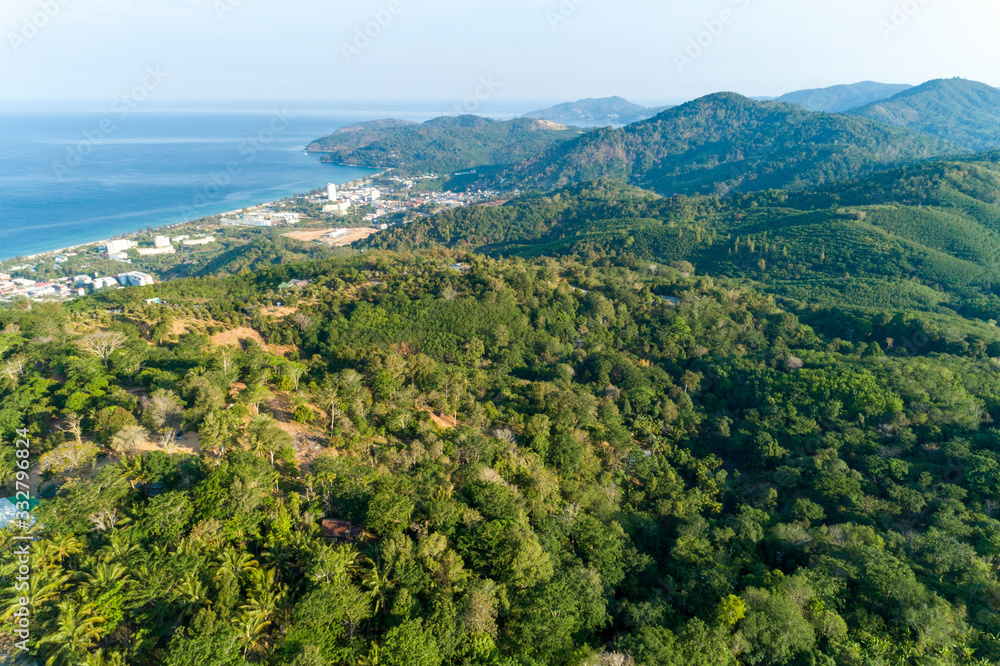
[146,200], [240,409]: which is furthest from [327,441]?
[146,200]

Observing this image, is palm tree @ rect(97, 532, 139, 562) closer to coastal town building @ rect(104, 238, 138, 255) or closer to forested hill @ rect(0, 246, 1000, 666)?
forested hill @ rect(0, 246, 1000, 666)

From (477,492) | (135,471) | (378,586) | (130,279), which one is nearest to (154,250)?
(130,279)

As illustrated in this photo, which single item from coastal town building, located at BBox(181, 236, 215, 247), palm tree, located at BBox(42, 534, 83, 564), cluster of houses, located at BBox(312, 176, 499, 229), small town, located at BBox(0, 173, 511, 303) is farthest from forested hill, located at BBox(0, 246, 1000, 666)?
cluster of houses, located at BBox(312, 176, 499, 229)

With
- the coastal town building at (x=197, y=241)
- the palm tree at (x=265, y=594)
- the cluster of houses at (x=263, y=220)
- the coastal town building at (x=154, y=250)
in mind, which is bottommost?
the coastal town building at (x=154, y=250)

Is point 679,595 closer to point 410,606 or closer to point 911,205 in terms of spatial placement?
point 410,606

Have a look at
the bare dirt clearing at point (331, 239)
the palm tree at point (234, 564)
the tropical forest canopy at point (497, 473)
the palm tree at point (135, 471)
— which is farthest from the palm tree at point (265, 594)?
the bare dirt clearing at point (331, 239)

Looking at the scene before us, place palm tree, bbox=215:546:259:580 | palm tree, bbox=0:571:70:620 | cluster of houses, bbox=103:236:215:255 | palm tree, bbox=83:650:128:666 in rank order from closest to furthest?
palm tree, bbox=83:650:128:666, palm tree, bbox=0:571:70:620, palm tree, bbox=215:546:259:580, cluster of houses, bbox=103:236:215:255

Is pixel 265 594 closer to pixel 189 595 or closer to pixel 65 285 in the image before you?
pixel 189 595

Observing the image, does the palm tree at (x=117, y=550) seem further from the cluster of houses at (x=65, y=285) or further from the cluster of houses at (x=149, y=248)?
the cluster of houses at (x=149, y=248)
